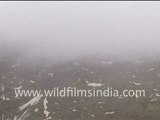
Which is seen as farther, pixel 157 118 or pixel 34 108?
pixel 34 108

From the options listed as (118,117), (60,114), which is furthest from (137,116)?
(60,114)

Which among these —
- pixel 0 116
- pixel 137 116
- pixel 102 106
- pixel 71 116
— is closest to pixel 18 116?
pixel 0 116

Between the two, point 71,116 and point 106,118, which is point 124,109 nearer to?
point 106,118

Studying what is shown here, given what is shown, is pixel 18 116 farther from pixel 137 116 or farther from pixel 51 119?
pixel 137 116

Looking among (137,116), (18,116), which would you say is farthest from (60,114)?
(137,116)

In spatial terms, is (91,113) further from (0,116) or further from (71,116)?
(0,116)

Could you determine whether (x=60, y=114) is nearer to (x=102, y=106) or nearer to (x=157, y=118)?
(x=102, y=106)
